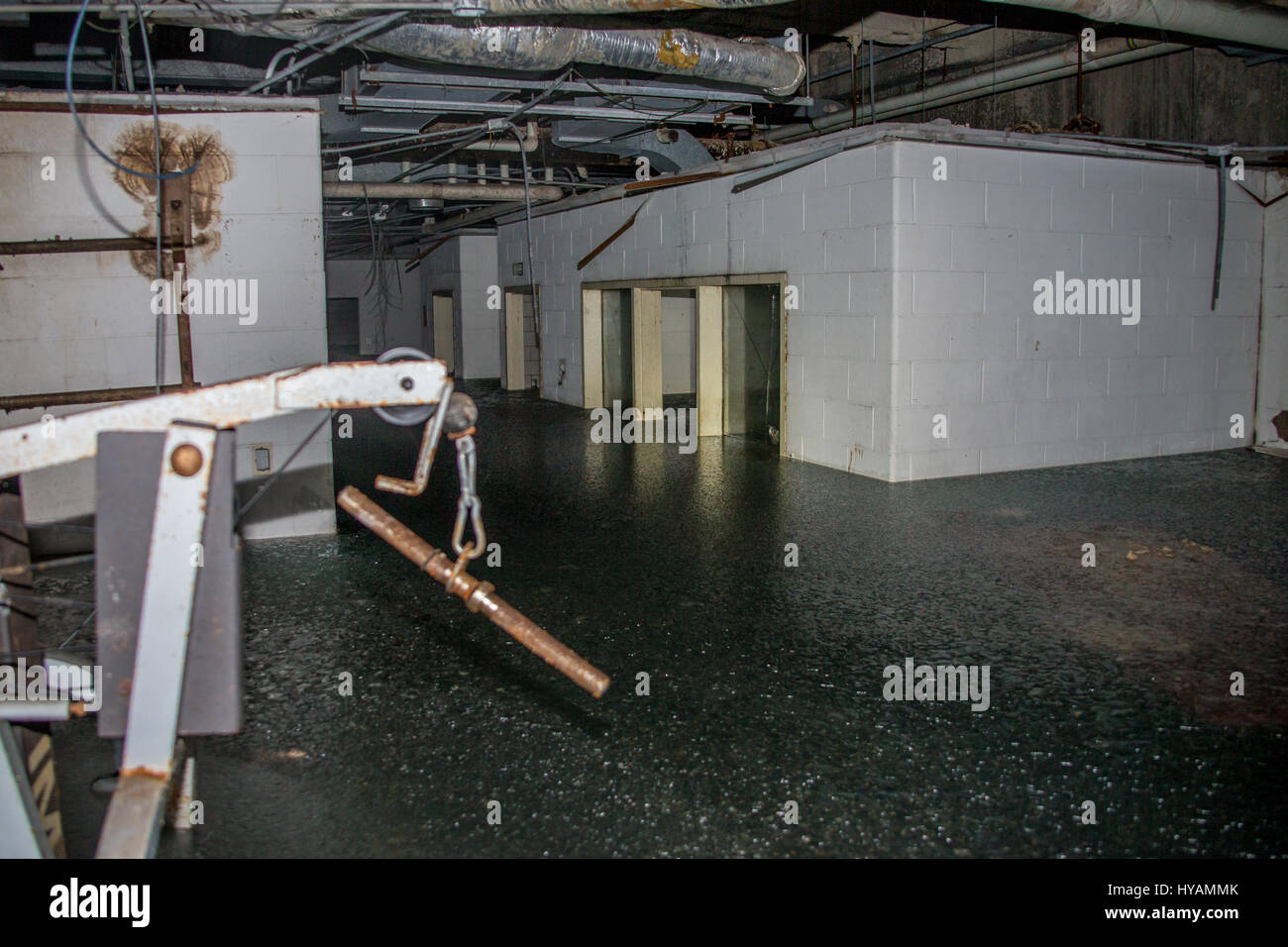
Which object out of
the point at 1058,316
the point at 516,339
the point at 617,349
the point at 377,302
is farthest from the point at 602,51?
the point at 377,302

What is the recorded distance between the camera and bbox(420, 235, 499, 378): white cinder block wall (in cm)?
1554

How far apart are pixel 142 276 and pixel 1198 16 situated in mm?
6449

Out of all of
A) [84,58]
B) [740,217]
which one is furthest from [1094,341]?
[84,58]

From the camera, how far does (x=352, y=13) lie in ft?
16.4

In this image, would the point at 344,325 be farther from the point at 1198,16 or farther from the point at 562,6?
the point at 1198,16

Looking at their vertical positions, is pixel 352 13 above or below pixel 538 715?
above

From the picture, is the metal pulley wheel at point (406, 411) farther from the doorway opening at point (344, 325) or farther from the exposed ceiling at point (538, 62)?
the doorway opening at point (344, 325)

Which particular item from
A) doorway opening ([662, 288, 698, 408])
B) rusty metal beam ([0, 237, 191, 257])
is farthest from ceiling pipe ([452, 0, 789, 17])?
doorway opening ([662, 288, 698, 408])

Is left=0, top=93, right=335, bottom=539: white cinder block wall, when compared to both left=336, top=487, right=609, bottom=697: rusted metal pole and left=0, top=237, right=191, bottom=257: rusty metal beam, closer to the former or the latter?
left=0, top=237, right=191, bottom=257: rusty metal beam

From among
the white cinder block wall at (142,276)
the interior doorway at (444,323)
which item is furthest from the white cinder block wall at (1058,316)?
the interior doorway at (444,323)

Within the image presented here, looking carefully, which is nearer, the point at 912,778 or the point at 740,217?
Result: the point at 912,778

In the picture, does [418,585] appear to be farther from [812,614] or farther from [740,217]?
[740,217]

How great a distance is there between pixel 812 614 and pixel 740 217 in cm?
486

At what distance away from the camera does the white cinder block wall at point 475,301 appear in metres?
15.5
